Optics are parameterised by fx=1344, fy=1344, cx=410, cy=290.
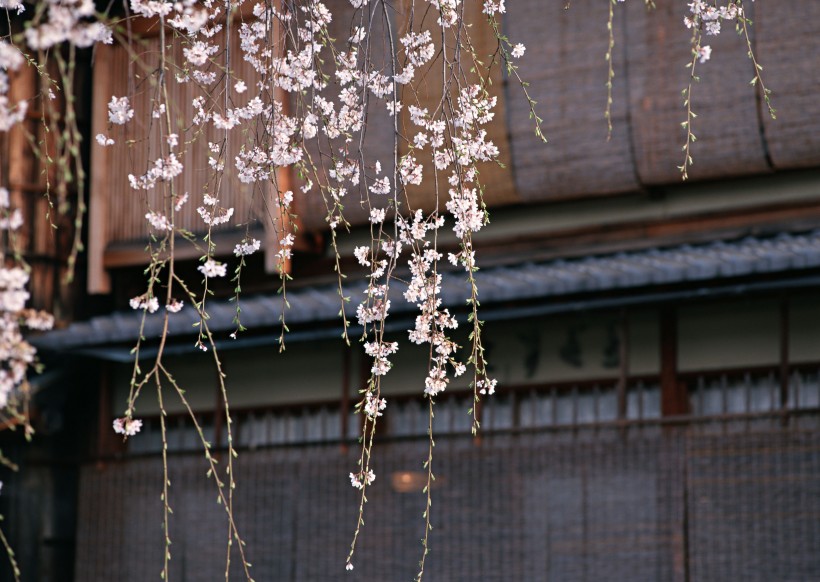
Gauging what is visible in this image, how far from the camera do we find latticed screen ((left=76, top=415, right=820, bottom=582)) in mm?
7238

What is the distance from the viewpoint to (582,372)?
27.0 feet

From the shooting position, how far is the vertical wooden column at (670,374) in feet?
25.7

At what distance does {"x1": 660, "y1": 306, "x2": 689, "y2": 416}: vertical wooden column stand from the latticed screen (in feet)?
0.73

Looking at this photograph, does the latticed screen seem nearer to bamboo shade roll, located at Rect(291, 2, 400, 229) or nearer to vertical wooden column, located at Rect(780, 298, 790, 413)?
vertical wooden column, located at Rect(780, 298, 790, 413)

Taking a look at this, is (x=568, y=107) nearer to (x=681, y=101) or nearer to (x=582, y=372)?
(x=681, y=101)

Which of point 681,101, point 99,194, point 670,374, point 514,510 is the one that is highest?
point 99,194

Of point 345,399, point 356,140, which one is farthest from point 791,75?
point 345,399

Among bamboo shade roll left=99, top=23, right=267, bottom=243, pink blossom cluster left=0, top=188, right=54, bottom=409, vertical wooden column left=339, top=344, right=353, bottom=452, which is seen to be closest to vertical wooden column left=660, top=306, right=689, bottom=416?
vertical wooden column left=339, top=344, right=353, bottom=452

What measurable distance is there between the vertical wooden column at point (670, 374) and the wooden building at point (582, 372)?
0.02 metres

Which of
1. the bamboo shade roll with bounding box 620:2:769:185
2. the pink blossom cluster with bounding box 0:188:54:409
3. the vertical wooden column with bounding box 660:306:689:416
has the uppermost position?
the bamboo shade roll with bounding box 620:2:769:185

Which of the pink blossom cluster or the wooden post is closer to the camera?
the pink blossom cluster

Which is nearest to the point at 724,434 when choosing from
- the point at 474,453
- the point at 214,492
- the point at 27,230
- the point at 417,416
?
the point at 474,453

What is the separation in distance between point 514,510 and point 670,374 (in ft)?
4.00

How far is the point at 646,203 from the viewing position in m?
8.50
